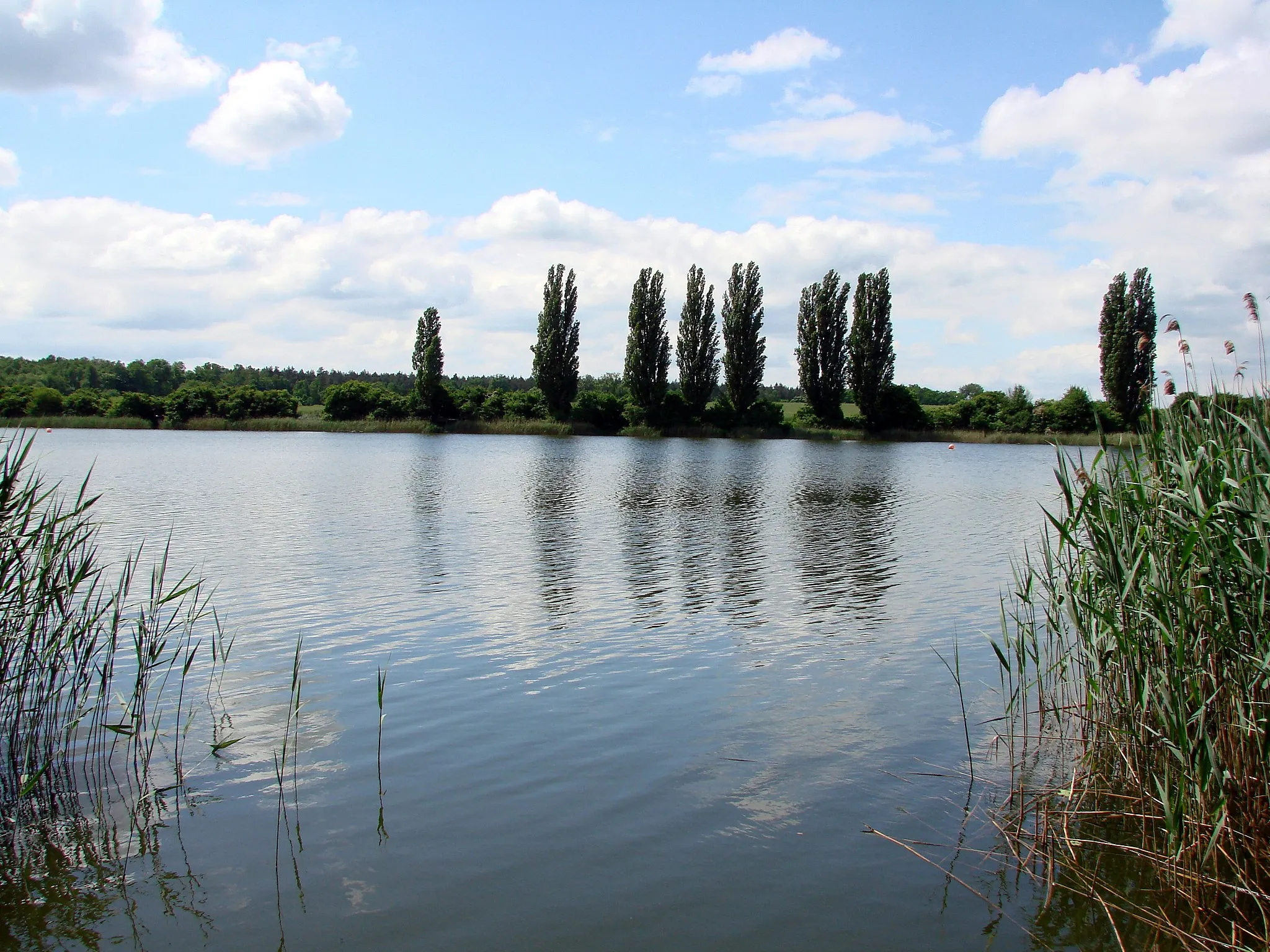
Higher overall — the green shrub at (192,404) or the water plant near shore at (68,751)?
the green shrub at (192,404)

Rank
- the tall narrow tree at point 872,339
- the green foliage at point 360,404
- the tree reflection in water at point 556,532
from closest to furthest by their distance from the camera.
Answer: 1. the tree reflection in water at point 556,532
2. the tall narrow tree at point 872,339
3. the green foliage at point 360,404

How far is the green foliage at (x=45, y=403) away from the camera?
203ft

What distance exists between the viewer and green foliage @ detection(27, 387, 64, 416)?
61.9 m

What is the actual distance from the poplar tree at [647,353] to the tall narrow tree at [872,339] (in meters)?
13.4

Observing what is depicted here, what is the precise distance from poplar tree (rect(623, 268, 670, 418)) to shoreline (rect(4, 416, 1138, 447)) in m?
2.46

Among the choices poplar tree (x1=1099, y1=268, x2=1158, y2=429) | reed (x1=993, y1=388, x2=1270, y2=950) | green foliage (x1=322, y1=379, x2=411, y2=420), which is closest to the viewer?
reed (x1=993, y1=388, x2=1270, y2=950)

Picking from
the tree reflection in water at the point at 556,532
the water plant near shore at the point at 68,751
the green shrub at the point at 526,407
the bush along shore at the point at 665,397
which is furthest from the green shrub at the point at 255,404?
the water plant near shore at the point at 68,751

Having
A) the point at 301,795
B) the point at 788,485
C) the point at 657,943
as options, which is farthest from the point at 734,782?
the point at 788,485

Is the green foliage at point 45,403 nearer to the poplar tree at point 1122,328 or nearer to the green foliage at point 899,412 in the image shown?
the green foliage at point 899,412

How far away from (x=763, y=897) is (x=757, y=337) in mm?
59498

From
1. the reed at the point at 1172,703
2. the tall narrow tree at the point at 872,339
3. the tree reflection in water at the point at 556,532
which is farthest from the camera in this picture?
the tall narrow tree at the point at 872,339

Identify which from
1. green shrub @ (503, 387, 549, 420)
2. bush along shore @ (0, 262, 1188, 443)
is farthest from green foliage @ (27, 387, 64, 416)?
green shrub @ (503, 387, 549, 420)

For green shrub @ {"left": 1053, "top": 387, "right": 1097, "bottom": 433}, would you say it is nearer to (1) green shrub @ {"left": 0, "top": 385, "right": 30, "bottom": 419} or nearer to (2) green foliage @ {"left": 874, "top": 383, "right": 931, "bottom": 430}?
(2) green foliage @ {"left": 874, "top": 383, "right": 931, "bottom": 430}

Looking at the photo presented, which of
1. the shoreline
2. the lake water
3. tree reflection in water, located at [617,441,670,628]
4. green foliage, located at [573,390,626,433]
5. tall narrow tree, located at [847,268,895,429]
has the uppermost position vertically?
tall narrow tree, located at [847,268,895,429]
